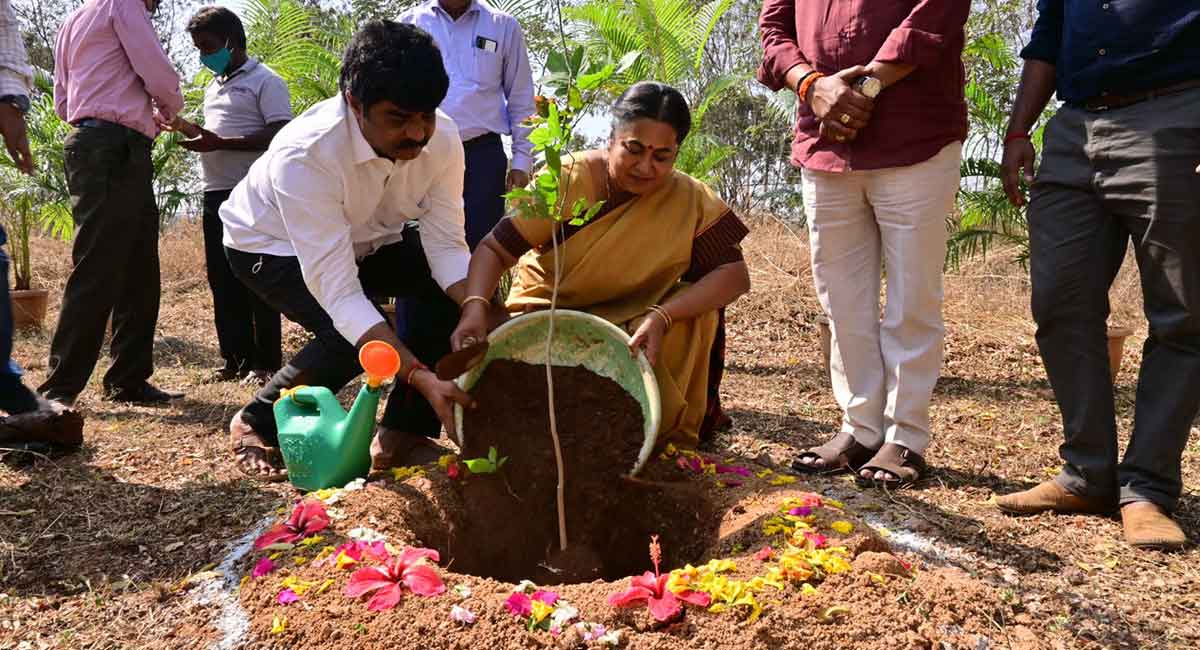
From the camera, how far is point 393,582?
76.3 inches

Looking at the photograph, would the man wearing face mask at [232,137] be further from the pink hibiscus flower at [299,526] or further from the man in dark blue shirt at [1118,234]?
the man in dark blue shirt at [1118,234]

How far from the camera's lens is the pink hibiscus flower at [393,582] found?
1878mm

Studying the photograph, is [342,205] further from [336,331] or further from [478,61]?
[478,61]

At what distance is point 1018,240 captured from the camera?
528cm

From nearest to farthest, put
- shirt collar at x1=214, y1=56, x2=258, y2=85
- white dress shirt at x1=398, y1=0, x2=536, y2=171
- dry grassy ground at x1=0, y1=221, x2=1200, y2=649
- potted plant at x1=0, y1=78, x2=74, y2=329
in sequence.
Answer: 1. dry grassy ground at x1=0, y1=221, x2=1200, y2=649
2. white dress shirt at x1=398, y1=0, x2=536, y2=171
3. shirt collar at x1=214, y1=56, x2=258, y2=85
4. potted plant at x1=0, y1=78, x2=74, y2=329

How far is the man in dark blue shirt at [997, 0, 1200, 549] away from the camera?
2428 mm

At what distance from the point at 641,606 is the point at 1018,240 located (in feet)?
14.0

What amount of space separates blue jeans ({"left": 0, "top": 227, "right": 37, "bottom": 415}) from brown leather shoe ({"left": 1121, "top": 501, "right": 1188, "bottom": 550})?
329cm

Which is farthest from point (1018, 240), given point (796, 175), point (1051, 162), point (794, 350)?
point (796, 175)

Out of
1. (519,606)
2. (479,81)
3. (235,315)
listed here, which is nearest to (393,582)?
(519,606)

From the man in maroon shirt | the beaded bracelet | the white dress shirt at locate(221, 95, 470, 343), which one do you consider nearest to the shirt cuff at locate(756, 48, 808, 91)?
the man in maroon shirt

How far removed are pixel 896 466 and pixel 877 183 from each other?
0.90 meters

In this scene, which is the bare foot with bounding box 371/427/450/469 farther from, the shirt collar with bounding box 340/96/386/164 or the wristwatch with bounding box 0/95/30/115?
the wristwatch with bounding box 0/95/30/115

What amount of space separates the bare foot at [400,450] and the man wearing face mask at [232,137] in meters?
1.76
